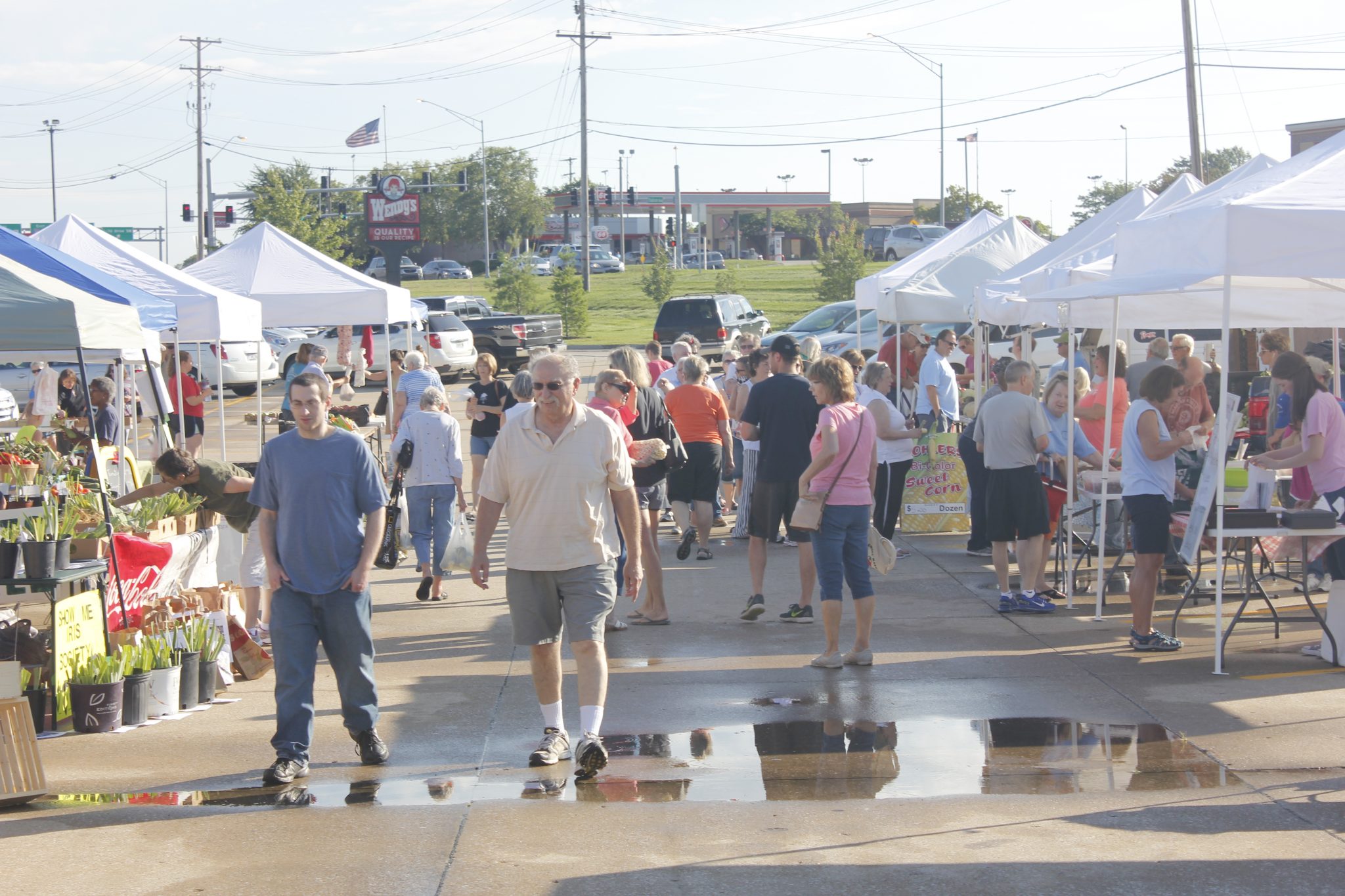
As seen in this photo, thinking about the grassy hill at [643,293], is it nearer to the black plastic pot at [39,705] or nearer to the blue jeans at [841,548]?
the blue jeans at [841,548]

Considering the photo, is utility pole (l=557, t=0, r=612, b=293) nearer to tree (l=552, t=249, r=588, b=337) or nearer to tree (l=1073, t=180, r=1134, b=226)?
tree (l=552, t=249, r=588, b=337)

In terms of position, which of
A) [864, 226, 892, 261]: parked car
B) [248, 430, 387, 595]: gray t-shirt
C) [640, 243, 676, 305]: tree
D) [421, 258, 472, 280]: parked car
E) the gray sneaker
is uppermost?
[864, 226, 892, 261]: parked car

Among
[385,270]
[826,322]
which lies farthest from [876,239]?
[826,322]

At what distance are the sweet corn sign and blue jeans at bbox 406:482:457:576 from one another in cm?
509

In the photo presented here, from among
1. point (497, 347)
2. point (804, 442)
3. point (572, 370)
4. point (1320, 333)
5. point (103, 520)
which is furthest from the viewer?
point (497, 347)

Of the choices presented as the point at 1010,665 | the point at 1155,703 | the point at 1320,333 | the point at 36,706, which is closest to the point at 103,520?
the point at 36,706

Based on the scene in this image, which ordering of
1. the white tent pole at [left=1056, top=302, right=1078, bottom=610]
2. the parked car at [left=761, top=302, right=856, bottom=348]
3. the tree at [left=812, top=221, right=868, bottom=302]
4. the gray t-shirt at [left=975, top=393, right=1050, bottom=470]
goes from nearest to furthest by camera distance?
the gray t-shirt at [left=975, top=393, right=1050, bottom=470] → the white tent pole at [left=1056, top=302, right=1078, bottom=610] → the parked car at [left=761, top=302, right=856, bottom=348] → the tree at [left=812, top=221, right=868, bottom=302]

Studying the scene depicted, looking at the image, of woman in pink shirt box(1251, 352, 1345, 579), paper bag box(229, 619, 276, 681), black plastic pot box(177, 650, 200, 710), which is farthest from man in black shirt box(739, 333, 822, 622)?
black plastic pot box(177, 650, 200, 710)

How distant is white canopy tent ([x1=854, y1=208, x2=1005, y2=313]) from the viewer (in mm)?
16641

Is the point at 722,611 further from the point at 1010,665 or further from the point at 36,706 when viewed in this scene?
the point at 36,706

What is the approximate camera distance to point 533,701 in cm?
727

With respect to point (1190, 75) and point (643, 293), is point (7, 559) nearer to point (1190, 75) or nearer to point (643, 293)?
point (1190, 75)

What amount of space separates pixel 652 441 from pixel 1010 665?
262 cm

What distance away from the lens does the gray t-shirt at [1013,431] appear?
9109 millimetres
